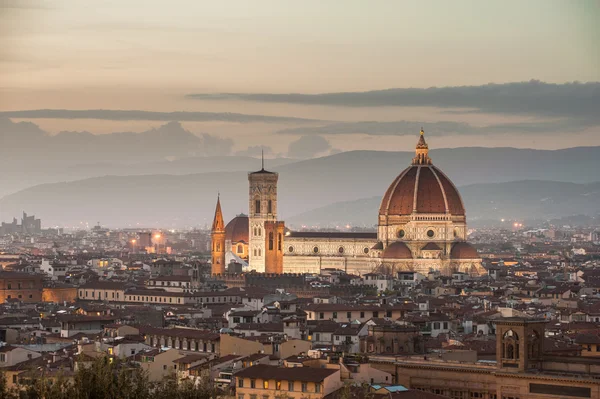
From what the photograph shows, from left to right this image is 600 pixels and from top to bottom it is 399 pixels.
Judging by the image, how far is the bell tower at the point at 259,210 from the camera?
149 meters

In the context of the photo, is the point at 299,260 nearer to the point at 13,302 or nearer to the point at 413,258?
the point at 413,258

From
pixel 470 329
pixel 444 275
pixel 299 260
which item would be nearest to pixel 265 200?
pixel 299 260

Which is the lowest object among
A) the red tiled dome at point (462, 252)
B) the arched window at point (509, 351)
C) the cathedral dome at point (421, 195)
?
the arched window at point (509, 351)

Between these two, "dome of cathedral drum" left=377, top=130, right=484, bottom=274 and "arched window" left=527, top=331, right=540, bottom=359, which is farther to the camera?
"dome of cathedral drum" left=377, top=130, right=484, bottom=274

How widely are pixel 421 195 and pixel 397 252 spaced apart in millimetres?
6460

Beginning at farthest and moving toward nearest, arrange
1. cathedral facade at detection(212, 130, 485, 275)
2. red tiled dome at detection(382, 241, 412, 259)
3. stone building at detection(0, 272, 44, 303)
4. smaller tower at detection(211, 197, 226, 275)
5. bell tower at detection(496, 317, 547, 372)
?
smaller tower at detection(211, 197, 226, 275) → cathedral facade at detection(212, 130, 485, 275) → red tiled dome at detection(382, 241, 412, 259) → stone building at detection(0, 272, 44, 303) → bell tower at detection(496, 317, 547, 372)

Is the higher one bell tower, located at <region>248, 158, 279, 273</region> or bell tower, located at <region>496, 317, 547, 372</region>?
bell tower, located at <region>248, 158, 279, 273</region>

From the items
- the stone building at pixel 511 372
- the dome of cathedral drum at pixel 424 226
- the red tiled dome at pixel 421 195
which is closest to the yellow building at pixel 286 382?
the stone building at pixel 511 372

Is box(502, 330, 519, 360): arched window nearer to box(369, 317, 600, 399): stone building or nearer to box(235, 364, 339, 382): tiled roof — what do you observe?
box(369, 317, 600, 399): stone building

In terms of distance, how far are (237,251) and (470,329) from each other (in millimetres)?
89773

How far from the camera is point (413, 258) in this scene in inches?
5645

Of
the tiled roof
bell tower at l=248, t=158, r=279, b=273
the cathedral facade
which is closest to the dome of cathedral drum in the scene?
the cathedral facade

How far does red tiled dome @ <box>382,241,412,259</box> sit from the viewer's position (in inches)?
5595

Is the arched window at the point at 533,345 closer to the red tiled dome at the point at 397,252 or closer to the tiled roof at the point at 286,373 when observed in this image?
the tiled roof at the point at 286,373
